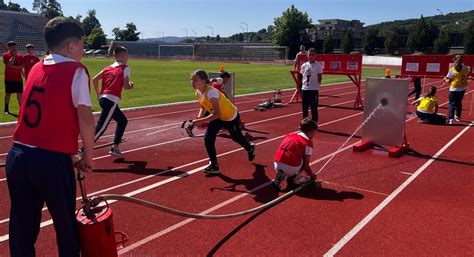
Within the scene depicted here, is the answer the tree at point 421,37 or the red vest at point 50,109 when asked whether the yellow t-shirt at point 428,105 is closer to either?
the red vest at point 50,109

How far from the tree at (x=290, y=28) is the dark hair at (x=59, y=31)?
81133 mm

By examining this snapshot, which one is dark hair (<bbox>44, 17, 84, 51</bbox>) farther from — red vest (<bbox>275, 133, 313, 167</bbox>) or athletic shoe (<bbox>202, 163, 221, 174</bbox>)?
athletic shoe (<bbox>202, 163, 221, 174</bbox>)

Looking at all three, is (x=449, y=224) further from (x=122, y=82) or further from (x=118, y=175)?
(x=122, y=82)

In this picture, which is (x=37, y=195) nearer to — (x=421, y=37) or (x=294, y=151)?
(x=294, y=151)

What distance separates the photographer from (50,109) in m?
2.85

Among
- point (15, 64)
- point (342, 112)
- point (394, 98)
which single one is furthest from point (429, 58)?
point (15, 64)

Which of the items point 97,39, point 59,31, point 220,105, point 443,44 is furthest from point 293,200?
point 97,39

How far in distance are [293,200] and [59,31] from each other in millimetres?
3718

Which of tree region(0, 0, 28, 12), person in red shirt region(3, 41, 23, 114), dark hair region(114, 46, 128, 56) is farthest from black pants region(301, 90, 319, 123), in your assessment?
tree region(0, 0, 28, 12)

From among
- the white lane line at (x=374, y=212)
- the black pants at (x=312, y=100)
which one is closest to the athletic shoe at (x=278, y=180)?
the white lane line at (x=374, y=212)

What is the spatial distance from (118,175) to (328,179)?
3380 millimetres

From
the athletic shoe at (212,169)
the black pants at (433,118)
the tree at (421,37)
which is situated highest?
the tree at (421,37)

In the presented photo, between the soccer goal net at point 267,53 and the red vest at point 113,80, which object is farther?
the soccer goal net at point 267,53

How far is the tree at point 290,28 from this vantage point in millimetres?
83438
